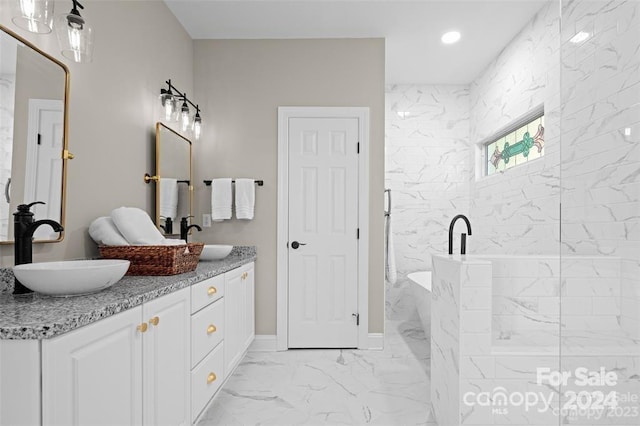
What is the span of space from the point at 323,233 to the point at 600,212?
2.40m

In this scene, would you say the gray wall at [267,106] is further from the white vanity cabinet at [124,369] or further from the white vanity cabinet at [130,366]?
the white vanity cabinet at [124,369]

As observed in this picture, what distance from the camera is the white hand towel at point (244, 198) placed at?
3.24 meters

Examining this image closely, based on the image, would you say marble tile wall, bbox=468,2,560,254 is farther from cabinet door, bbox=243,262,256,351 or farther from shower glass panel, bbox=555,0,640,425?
cabinet door, bbox=243,262,256,351

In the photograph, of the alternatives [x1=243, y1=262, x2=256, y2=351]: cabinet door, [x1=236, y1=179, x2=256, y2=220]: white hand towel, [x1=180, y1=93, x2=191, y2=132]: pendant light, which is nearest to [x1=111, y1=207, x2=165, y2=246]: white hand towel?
[x1=243, y1=262, x2=256, y2=351]: cabinet door

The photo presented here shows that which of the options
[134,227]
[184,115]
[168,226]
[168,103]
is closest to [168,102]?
[168,103]

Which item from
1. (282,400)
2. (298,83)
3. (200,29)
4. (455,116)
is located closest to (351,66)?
(298,83)

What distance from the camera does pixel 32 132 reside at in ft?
5.07

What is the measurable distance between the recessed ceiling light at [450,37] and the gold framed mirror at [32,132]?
2.86 metres

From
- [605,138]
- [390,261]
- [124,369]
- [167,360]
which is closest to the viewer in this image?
[605,138]

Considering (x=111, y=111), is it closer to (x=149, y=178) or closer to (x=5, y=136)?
(x=149, y=178)

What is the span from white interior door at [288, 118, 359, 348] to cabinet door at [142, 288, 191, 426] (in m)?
1.64

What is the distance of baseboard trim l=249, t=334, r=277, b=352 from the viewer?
3293 millimetres

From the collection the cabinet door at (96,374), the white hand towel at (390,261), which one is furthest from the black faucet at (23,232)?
the white hand towel at (390,261)

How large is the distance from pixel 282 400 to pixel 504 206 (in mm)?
2614
